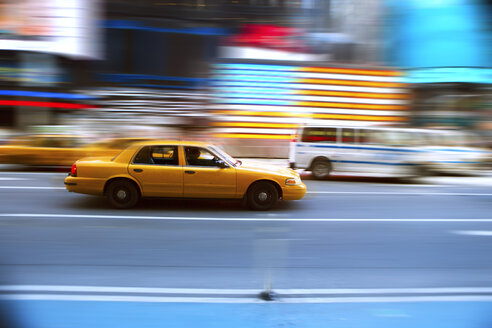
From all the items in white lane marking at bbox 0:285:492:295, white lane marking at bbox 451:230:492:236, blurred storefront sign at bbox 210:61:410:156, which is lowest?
white lane marking at bbox 451:230:492:236

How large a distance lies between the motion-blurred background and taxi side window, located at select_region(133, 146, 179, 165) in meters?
10.4

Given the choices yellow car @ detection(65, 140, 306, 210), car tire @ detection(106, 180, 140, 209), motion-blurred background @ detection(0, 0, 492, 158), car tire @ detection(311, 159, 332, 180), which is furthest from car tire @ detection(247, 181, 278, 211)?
motion-blurred background @ detection(0, 0, 492, 158)

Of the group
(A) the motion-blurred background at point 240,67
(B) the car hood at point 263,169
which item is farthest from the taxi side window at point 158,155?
(A) the motion-blurred background at point 240,67

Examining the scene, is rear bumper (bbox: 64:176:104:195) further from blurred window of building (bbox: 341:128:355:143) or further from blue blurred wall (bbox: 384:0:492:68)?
blue blurred wall (bbox: 384:0:492:68)

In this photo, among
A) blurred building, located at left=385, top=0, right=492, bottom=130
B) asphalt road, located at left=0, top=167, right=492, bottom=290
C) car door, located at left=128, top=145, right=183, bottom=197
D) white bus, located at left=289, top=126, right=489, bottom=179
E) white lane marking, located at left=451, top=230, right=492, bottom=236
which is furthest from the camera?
blurred building, located at left=385, top=0, right=492, bottom=130

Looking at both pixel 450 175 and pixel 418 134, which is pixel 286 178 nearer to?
pixel 418 134

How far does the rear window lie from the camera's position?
42.1 feet

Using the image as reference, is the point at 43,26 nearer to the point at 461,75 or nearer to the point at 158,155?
the point at 158,155

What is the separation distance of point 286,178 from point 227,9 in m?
15.0

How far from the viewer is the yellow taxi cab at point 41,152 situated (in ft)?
41.6

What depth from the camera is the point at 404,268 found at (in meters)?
5.27

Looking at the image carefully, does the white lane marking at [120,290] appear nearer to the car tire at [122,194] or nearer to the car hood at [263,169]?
the car tire at [122,194]

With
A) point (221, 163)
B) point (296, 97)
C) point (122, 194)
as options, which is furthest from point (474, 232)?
point (296, 97)

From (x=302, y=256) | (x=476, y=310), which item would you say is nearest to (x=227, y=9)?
(x=302, y=256)
